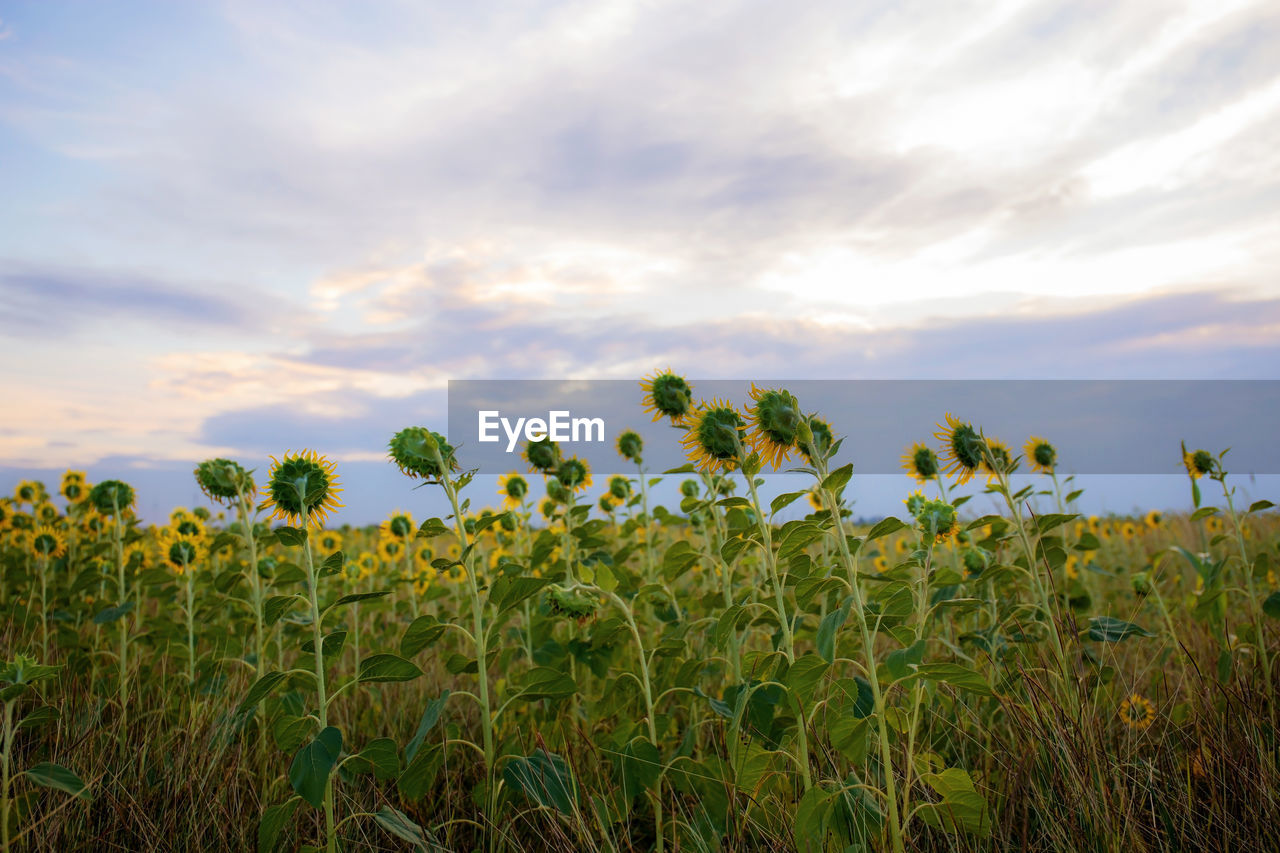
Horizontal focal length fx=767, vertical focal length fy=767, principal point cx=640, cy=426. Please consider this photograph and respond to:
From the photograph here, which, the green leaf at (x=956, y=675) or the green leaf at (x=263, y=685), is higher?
the green leaf at (x=956, y=675)

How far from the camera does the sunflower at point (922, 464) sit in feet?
13.8

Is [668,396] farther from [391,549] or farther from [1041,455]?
[391,549]

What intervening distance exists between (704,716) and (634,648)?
0.52 m

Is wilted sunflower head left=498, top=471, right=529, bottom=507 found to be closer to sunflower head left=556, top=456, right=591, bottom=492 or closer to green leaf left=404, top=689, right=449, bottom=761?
sunflower head left=556, top=456, right=591, bottom=492

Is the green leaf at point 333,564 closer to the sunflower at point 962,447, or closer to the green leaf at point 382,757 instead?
Result: the green leaf at point 382,757

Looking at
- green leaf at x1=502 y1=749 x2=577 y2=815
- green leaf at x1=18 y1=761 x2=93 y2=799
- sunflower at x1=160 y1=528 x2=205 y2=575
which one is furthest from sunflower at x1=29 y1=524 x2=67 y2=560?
green leaf at x1=502 y1=749 x2=577 y2=815

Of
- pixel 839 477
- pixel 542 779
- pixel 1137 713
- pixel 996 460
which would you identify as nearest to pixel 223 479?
pixel 542 779

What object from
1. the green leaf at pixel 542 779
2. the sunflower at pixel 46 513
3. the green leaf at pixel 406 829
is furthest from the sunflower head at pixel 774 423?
the sunflower at pixel 46 513

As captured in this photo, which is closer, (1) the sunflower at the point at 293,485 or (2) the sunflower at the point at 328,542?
(1) the sunflower at the point at 293,485

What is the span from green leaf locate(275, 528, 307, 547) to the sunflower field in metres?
0.02

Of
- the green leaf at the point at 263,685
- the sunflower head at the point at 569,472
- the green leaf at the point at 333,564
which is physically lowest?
the green leaf at the point at 263,685

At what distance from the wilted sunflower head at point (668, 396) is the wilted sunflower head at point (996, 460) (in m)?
1.29

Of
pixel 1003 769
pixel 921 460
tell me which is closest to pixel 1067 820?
pixel 1003 769

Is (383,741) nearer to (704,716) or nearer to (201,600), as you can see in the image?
(704,716)
